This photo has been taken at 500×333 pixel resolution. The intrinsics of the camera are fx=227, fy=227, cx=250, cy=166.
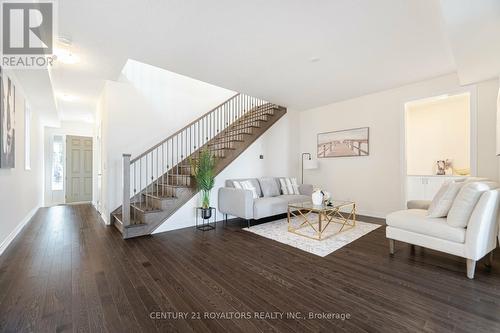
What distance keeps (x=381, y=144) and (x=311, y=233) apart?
266cm

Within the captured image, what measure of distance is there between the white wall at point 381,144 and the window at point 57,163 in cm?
800

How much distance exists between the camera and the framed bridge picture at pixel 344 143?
5141 mm

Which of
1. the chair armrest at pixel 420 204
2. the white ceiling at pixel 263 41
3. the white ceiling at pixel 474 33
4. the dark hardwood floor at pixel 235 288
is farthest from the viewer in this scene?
the chair armrest at pixel 420 204

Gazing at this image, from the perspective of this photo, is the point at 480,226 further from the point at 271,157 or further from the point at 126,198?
the point at 126,198

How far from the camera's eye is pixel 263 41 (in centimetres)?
294

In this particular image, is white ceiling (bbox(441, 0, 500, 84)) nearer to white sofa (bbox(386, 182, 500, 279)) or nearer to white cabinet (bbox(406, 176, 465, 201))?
white sofa (bbox(386, 182, 500, 279))

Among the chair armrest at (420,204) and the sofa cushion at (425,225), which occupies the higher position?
the chair armrest at (420,204)

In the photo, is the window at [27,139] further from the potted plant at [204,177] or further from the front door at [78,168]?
the potted plant at [204,177]

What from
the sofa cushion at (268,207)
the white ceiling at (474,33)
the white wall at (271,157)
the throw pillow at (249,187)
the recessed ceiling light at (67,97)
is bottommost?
the sofa cushion at (268,207)

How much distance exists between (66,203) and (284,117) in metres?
7.27

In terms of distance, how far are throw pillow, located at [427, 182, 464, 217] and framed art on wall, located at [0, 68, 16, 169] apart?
204 inches

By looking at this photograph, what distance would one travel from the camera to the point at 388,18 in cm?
248

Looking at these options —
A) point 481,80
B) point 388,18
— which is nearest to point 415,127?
point 481,80

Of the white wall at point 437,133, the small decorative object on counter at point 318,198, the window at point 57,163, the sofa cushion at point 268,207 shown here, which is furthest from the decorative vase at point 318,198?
the window at point 57,163
